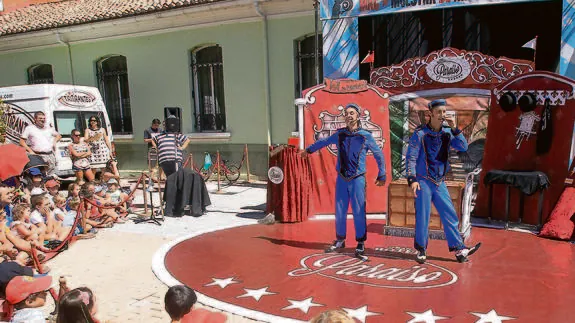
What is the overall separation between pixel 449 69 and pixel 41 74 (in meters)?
14.9

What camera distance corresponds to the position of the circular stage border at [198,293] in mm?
4575

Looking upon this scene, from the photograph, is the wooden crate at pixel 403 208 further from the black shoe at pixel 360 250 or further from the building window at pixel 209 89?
the building window at pixel 209 89

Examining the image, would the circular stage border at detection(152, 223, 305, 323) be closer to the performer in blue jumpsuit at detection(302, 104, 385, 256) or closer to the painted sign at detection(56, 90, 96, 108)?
the performer in blue jumpsuit at detection(302, 104, 385, 256)

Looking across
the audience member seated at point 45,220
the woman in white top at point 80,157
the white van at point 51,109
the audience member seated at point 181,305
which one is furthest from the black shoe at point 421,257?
the white van at point 51,109

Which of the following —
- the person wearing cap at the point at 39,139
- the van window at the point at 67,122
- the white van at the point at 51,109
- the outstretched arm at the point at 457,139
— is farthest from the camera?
the van window at the point at 67,122

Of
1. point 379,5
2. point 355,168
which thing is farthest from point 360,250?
point 379,5

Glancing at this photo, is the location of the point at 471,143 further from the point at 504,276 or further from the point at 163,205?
the point at 163,205

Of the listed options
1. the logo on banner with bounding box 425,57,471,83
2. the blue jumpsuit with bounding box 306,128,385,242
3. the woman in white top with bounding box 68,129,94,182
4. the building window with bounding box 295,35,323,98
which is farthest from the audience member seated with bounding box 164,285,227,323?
the building window with bounding box 295,35,323,98

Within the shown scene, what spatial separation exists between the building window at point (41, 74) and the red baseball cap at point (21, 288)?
15.3 meters

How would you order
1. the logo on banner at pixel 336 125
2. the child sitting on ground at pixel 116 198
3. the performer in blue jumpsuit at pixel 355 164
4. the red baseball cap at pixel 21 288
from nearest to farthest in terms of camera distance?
the red baseball cap at pixel 21 288, the performer in blue jumpsuit at pixel 355 164, the logo on banner at pixel 336 125, the child sitting on ground at pixel 116 198

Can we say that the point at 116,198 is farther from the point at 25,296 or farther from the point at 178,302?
the point at 178,302

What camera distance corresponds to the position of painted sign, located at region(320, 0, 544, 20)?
9603 mm

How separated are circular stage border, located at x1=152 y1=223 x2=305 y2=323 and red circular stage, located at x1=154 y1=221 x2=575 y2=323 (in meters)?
0.01

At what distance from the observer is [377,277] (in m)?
5.54
